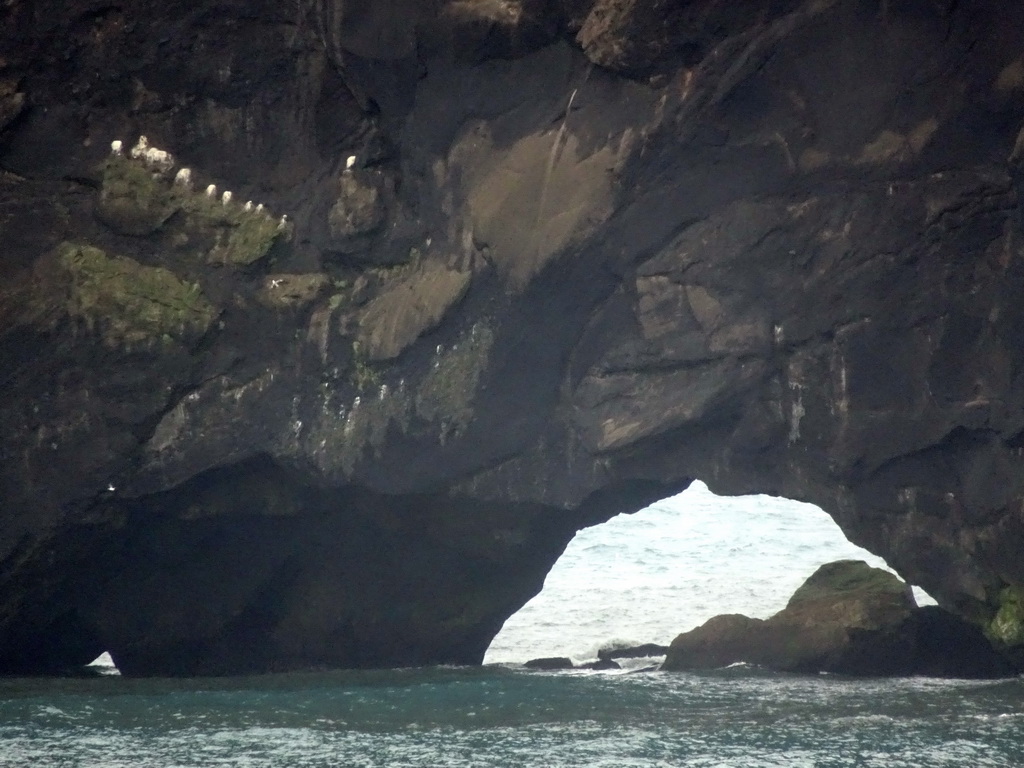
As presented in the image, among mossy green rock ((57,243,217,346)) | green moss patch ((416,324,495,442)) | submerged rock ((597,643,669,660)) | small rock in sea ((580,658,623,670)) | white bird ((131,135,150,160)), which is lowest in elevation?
small rock in sea ((580,658,623,670))

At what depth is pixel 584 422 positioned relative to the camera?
18.6 m

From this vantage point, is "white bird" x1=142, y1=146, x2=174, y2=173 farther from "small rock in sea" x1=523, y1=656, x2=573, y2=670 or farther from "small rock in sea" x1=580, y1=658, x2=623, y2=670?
"small rock in sea" x1=580, y1=658, x2=623, y2=670

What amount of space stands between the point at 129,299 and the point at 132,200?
60.3 inches

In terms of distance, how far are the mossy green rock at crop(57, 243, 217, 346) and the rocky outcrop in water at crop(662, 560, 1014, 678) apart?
10485 millimetres

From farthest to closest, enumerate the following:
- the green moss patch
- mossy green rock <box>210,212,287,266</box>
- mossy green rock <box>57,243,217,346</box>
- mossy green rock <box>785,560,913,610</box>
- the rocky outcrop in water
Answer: mossy green rock <box>785,560,913,610</box>, the rocky outcrop in water, mossy green rock <box>210,212,287,266</box>, the green moss patch, mossy green rock <box>57,243,217,346</box>

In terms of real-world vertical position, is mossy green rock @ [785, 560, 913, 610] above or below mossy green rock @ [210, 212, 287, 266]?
below

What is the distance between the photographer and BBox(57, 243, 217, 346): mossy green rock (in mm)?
17922

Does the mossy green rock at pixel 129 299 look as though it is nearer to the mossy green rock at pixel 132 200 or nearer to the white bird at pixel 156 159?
the mossy green rock at pixel 132 200

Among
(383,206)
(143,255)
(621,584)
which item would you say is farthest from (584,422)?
(621,584)

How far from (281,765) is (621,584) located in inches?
1022

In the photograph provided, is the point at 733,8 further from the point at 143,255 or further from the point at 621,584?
the point at 621,584

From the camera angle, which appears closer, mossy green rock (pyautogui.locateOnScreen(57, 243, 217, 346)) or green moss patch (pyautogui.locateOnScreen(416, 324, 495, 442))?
mossy green rock (pyautogui.locateOnScreen(57, 243, 217, 346))

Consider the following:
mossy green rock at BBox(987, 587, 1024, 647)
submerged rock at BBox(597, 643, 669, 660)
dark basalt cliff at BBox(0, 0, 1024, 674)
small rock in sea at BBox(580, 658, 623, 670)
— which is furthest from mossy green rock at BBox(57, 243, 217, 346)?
mossy green rock at BBox(987, 587, 1024, 647)

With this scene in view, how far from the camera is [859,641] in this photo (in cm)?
1956
